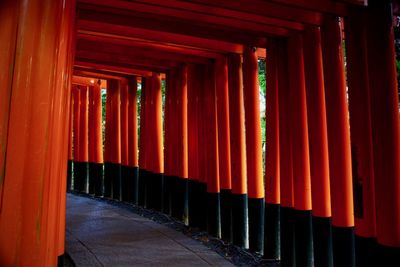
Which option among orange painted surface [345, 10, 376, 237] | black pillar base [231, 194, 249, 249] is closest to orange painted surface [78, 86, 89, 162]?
→ black pillar base [231, 194, 249, 249]

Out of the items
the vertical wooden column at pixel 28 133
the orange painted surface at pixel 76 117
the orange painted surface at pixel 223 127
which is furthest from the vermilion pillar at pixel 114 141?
the vertical wooden column at pixel 28 133

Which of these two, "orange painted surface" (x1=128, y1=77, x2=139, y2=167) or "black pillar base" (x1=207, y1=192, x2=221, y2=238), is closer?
"black pillar base" (x1=207, y1=192, x2=221, y2=238)

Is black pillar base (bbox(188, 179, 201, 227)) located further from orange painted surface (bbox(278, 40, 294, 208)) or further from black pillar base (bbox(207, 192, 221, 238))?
orange painted surface (bbox(278, 40, 294, 208))

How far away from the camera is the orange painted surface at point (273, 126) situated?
5.83m

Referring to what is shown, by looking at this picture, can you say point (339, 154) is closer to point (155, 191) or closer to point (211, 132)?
point (211, 132)

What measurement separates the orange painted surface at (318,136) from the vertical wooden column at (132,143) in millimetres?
6467

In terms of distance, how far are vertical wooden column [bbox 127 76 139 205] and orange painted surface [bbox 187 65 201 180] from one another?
9.31ft

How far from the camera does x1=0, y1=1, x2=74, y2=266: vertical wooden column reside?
6.25 feet

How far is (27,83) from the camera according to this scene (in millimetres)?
1954

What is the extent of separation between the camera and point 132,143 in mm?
10562

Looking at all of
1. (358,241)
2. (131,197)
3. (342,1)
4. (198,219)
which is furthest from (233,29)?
(131,197)

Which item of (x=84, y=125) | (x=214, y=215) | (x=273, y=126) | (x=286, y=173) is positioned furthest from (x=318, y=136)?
(x=84, y=125)

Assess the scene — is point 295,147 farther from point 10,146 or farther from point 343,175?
point 10,146

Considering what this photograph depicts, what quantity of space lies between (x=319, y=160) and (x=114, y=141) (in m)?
7.57
